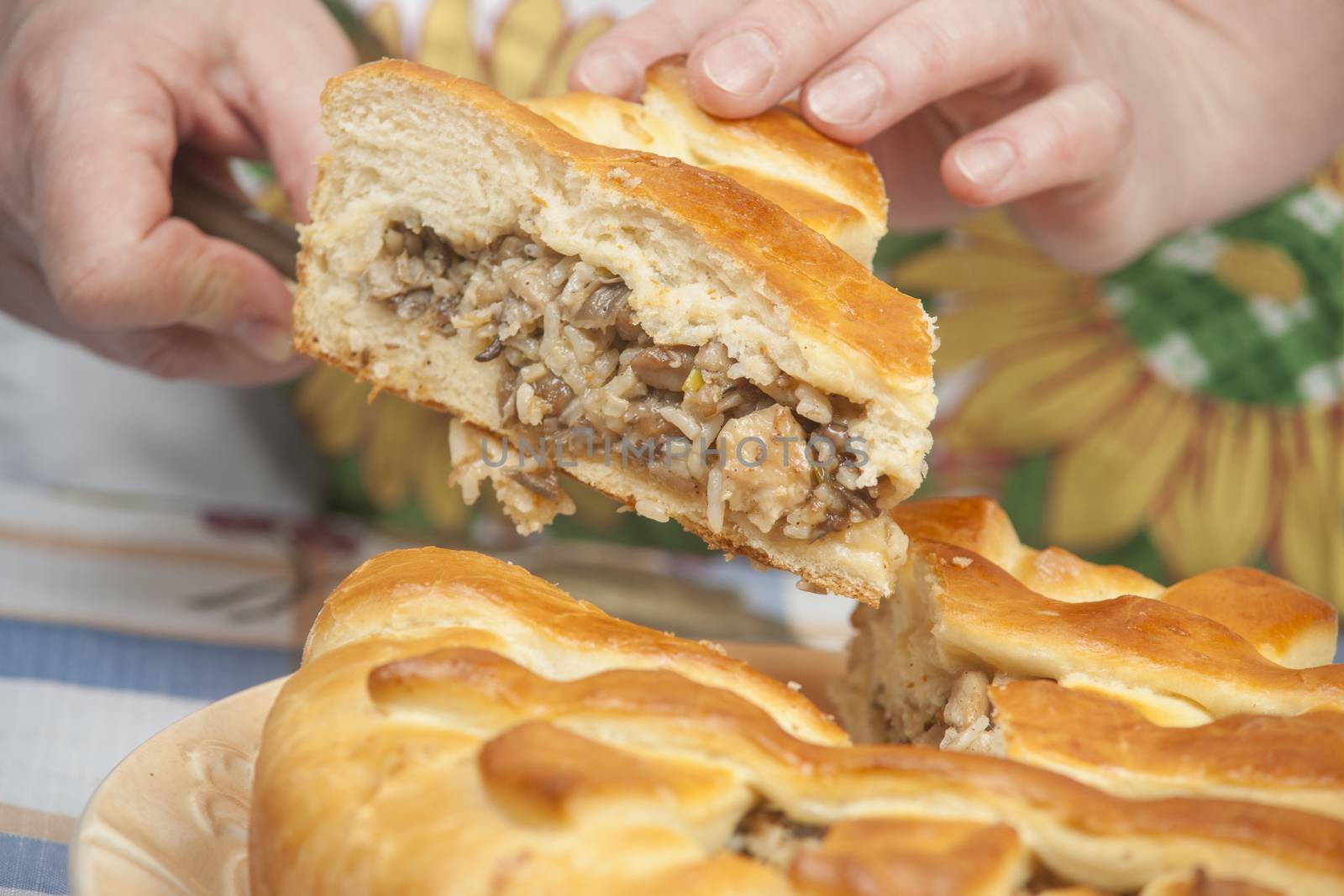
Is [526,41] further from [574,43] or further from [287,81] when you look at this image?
[287,81]

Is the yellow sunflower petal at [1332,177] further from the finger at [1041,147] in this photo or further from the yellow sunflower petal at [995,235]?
the finger at [1041,147]

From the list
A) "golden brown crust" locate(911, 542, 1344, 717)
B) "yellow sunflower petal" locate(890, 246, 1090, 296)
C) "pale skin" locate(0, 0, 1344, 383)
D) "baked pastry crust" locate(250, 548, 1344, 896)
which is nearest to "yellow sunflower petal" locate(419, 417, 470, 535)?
"pale skin" locate(0, 0, 1344, 383)

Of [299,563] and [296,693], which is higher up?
[296,693]

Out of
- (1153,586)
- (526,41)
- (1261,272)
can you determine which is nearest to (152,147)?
(526,41)

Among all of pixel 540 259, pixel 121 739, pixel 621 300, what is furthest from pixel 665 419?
pixel 121 739

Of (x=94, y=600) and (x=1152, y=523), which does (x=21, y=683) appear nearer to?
(x=94, y=600)

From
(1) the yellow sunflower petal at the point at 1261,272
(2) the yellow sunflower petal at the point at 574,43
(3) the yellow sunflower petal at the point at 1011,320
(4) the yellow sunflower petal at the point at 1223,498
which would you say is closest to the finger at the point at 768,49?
(2) the yellow sunflower petal at the point at 574,43

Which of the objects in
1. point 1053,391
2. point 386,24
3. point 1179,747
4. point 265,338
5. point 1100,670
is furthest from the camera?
point 1053,391
